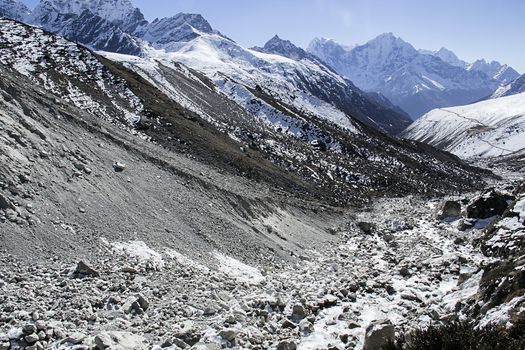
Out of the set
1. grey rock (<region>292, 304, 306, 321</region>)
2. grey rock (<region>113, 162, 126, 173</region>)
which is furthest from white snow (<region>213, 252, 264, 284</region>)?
grey rock (<region>113, 162, 126, 173</region>)

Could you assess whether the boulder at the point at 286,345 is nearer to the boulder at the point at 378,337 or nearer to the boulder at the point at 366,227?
the boulder at the point at 378,337

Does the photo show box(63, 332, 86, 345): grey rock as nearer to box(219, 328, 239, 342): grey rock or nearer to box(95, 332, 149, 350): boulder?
box(95, 332, 149, 350): boulder

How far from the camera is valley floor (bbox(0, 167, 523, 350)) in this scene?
42.8ft

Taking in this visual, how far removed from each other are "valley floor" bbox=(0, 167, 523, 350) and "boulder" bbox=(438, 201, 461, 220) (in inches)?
690

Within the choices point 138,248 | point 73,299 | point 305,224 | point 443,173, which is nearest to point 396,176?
point 443,173

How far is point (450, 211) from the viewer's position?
42.2m

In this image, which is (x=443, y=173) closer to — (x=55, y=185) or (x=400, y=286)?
(x=400, y=286)

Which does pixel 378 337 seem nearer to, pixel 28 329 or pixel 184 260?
pixel 28 329

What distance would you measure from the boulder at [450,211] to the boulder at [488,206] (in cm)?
313

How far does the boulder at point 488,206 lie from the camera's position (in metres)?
37.3

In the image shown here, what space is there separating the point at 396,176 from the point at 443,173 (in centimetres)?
2256

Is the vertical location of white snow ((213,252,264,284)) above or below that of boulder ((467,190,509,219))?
below

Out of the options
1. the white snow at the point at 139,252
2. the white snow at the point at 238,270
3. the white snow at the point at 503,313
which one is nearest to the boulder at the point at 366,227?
the white snow at the point at 238,270

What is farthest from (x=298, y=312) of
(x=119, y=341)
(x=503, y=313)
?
(x=503, y=313)
